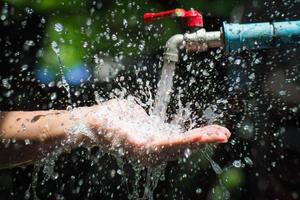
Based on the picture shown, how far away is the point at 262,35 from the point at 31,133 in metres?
0.77

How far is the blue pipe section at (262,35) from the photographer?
4.40 ft

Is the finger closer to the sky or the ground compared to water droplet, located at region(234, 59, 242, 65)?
closer to the sky

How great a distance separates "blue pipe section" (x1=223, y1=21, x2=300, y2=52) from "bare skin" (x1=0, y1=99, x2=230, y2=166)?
29 cm

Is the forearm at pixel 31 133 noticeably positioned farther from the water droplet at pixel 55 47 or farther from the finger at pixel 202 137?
the water droplet at pixel 55 47

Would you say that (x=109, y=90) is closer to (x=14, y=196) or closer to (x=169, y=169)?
(x=169, y=169)

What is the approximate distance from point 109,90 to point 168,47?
80 cm

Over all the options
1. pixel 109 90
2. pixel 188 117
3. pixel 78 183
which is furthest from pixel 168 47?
pixel 78 183

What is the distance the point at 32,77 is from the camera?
2340mm

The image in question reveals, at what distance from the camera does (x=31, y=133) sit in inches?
62.1

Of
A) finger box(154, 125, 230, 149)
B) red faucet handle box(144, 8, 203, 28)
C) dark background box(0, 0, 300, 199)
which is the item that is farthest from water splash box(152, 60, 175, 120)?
dark background box(0, 0, 300, 199)

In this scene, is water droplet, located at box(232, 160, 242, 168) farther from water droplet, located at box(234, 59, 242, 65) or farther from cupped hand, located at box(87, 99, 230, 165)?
cupped hand, located at box(87, 99, 230, 165)

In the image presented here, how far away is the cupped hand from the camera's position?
1.19 meters

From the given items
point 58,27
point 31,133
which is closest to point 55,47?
point 58,27

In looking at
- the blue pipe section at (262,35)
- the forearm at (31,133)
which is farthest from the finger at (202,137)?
the forearm at (31,133)
